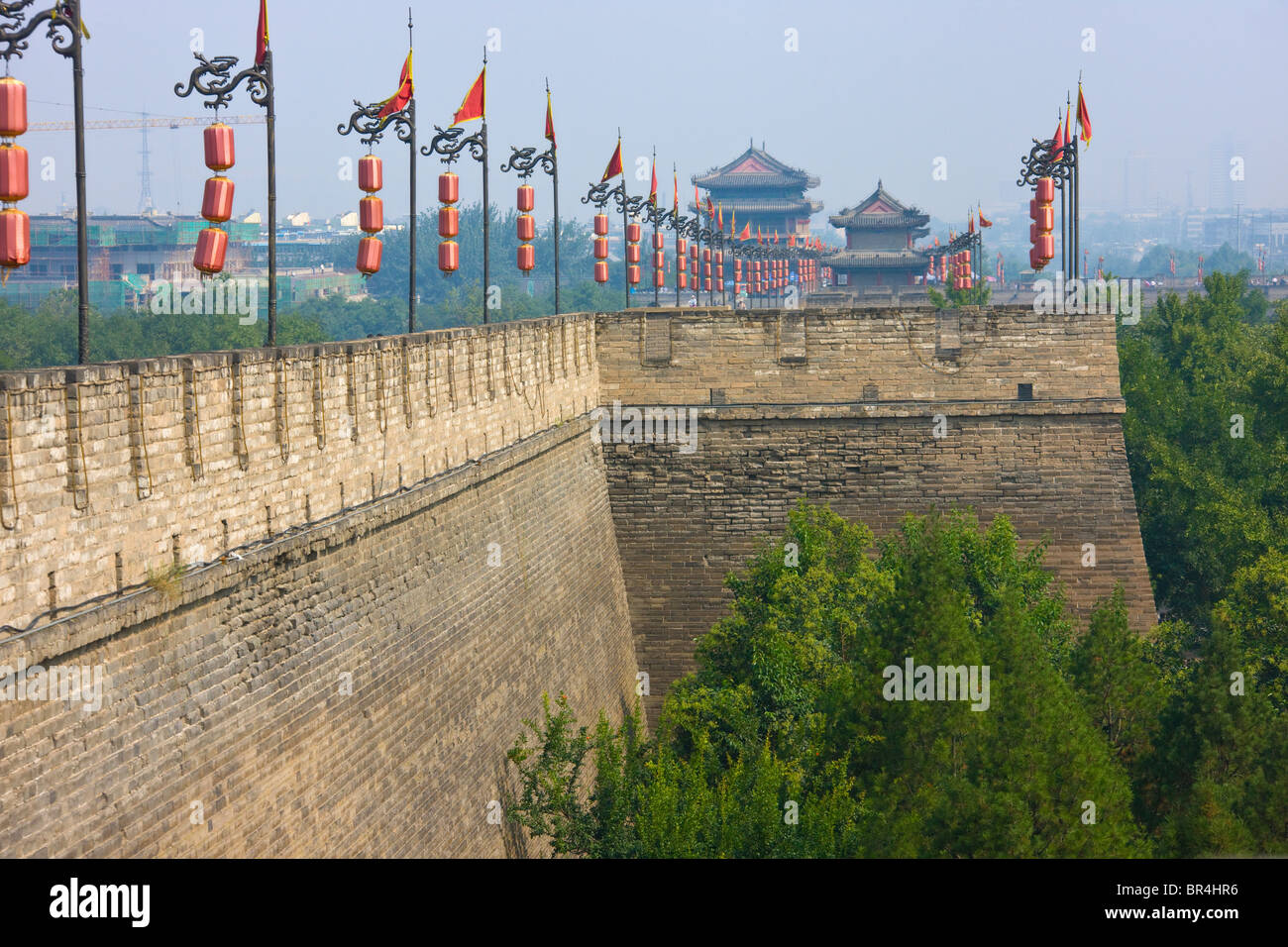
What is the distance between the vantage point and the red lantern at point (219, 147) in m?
10.9

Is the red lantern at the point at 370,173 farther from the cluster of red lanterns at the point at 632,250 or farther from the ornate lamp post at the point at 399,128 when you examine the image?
the cluster of red lanterns at the point at 632,250

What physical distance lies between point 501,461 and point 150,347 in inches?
1518

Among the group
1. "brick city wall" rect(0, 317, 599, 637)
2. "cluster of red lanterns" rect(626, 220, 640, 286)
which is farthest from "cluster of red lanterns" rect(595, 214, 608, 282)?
"brick city wall" rect(0, 317, 599, 637)

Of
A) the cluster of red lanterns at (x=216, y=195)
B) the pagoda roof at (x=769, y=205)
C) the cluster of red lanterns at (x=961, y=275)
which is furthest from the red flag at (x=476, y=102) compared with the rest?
the pagoda roof at (x=769, y=205)

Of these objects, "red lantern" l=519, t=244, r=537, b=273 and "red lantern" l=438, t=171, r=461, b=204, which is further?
"red lantern" l=519, t=244, r=537, b=273

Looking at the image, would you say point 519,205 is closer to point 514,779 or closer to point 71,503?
point 514,779

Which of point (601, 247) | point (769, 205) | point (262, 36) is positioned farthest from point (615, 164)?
point (769, 205)

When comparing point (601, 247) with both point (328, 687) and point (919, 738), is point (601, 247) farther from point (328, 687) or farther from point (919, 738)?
point (328, 687)

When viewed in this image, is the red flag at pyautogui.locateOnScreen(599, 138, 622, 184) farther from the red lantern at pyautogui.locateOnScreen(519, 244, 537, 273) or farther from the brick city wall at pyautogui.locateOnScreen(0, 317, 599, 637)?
the brick city wall at pyautogui.locateOnScreen(0, 317, 599, 637)

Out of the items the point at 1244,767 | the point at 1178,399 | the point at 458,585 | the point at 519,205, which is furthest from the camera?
the point at 1178,399

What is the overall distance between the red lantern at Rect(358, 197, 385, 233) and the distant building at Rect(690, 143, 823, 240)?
76.0 metres

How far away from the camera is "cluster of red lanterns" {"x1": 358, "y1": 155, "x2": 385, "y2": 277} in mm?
15016
